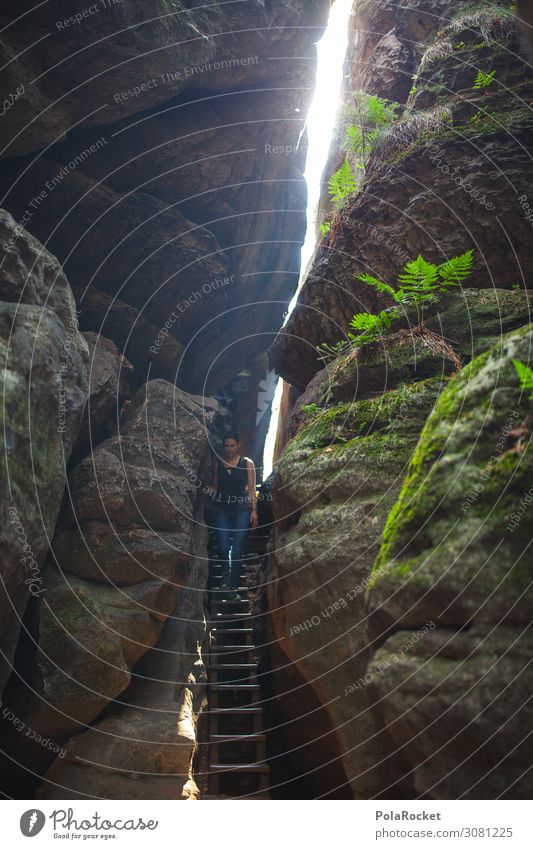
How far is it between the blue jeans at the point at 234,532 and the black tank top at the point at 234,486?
142mm

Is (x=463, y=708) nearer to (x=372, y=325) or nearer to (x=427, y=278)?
(x=372, y=325)

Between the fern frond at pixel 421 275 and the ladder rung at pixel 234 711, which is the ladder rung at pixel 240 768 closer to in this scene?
the ladder rung at pixel 234 711

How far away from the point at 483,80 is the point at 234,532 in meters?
9.20

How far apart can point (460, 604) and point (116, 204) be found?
1178cm

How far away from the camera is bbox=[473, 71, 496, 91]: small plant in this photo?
9.72 metres

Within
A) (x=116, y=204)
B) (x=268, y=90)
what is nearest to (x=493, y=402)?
(x=116, y=204)

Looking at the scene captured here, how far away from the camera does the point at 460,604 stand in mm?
3354

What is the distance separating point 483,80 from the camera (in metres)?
9.79

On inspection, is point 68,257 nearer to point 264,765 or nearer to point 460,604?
point 264,765

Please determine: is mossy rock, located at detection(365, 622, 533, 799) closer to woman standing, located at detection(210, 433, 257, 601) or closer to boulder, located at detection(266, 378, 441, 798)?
boulder, located at detection(266, 378, 441, 798)

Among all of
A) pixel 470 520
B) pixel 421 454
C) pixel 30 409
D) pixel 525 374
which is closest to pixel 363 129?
pixel 30 409

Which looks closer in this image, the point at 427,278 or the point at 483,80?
the point at 427,278

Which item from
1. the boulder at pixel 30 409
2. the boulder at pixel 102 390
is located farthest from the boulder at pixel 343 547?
the boulder at pixel 102 390

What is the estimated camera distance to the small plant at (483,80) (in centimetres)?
972
